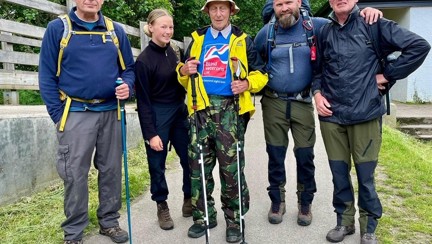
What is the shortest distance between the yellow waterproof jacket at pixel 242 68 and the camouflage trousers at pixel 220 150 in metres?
0.10

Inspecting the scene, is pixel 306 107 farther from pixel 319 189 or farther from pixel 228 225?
pixel 319 189

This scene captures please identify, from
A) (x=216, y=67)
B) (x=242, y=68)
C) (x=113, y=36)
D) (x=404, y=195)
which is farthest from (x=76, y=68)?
(x=404, y=195)

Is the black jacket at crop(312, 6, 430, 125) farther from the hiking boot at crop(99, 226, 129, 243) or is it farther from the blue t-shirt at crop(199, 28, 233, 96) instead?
the hiking boot at crop(99, 226, 129, 243)

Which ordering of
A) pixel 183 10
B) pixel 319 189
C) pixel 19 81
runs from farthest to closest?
pixel 183 10, pixel 19 81, pixel 319 189

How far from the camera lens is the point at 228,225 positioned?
3.81 metres

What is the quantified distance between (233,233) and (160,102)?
1.37 meters

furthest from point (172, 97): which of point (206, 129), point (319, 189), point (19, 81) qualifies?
point (19, 81)

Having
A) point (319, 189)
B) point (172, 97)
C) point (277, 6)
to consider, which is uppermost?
point (277, 6)

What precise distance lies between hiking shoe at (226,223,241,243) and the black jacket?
1.32 m

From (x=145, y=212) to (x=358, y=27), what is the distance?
2.84m

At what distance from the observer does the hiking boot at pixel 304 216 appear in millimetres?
4062

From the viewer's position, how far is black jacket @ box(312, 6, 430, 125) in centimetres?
334

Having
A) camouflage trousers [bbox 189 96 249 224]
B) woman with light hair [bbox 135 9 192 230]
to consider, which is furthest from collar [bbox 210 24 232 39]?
camouflage trousers [bbox 189 96 249 224]

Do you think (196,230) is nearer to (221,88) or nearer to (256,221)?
(256,221)
